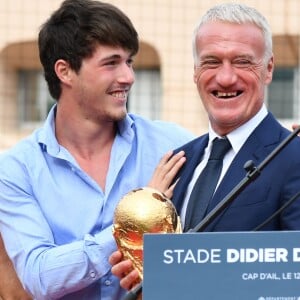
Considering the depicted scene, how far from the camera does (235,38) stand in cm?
234

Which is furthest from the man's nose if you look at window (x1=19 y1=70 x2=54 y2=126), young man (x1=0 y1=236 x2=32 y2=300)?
window (x1=19 y1=70 x2=54 y2=126)

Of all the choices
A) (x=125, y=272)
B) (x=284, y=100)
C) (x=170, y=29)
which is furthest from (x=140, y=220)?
(x=284, y=100)

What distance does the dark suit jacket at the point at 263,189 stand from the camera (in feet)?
7.36

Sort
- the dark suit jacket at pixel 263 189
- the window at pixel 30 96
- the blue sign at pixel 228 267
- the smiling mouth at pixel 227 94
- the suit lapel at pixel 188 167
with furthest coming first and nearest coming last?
the window at pixel 30 96 → the suit lapel at pixel 188 167 → the smiling mouth at pixel 227 94 → the dark suit jacket at pixel 263 189 → the blue sign at pixel 228 267

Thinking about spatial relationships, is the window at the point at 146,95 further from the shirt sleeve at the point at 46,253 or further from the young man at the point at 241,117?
the young man at the point at 241,117

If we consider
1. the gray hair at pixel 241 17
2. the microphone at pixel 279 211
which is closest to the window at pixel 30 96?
the gray hair at pixel 241 17

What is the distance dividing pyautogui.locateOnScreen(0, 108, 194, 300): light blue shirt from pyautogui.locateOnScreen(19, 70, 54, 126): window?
8.81m

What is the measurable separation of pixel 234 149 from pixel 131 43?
479 mm

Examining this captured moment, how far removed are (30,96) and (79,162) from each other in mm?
9193

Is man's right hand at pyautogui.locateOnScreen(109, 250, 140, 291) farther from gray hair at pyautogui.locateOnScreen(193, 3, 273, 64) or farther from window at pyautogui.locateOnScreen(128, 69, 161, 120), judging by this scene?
window at pyautogui.locateOnScreen(128, 69, 161, 120)

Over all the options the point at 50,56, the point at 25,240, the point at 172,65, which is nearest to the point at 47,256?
the point at 25,240

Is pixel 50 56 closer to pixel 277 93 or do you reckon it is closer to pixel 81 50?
pixel 81 50

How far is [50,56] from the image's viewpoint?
2850mm

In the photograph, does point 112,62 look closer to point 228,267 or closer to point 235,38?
point 235,38
